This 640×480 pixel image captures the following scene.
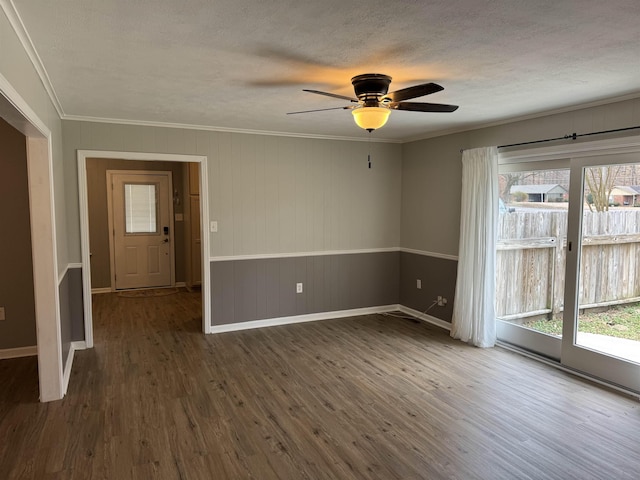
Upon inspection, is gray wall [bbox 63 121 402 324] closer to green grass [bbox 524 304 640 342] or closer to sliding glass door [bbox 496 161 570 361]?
sliding glass door [bbox 496 161 570 361]

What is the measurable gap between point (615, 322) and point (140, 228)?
22.3 feet

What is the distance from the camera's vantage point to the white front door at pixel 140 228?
738 cm

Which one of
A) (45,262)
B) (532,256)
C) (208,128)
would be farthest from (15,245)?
(532,256)

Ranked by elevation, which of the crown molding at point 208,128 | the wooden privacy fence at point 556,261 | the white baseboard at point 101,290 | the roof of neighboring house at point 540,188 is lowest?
the white baseboard at point 101,290

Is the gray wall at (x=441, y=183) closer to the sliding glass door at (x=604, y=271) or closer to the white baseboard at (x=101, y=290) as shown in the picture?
the sliding glass door at (x=604, y=271)

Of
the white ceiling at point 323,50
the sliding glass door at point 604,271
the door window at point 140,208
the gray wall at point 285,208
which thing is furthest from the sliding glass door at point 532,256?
the door window at point 140,208

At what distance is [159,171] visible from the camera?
7602 millimetres

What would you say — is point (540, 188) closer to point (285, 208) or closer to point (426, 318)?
point (426, 318)

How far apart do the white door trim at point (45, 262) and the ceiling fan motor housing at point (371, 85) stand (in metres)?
2.09

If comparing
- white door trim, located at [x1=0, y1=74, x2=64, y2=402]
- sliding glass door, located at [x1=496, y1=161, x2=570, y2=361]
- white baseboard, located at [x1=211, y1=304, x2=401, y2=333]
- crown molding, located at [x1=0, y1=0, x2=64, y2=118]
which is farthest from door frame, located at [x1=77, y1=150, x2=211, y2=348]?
sliding glass door, located at [x1=496, y1=161, x2=570, y2=361]

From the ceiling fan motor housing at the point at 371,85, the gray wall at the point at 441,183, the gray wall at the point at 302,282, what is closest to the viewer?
the ceiling fan motor housing at the point at 371,85

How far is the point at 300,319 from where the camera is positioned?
18.2 feet

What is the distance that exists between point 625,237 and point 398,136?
2780mm

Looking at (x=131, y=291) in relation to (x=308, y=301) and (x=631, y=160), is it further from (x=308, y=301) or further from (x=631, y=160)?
(x=631, y=160)
